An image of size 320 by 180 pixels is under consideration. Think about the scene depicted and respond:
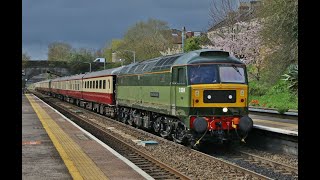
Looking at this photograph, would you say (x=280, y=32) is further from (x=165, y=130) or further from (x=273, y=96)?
(x=273, y=96)

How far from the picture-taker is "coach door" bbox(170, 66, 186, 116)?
14258mm

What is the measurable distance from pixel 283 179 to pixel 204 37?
46.7 metres

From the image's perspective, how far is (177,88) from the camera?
48.3 feet

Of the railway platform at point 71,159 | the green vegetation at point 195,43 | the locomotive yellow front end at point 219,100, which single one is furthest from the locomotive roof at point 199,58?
the green vegetation at point 195,43

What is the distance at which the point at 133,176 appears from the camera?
9.30 meters

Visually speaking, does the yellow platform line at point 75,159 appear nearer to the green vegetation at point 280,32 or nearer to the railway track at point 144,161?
the railway track at point 144,161

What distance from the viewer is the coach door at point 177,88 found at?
46.8 ft

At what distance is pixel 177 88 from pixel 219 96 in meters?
1.49

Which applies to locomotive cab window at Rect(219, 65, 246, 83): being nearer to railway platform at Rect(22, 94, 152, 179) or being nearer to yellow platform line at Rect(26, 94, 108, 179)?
railway platform at Rect(22, 94, 152, 179)

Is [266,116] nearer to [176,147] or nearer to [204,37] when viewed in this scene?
[176,147]

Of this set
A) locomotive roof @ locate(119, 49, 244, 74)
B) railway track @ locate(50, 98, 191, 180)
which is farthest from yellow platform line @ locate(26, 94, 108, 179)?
locomotive roof @ locate(119, 49, 244, 74)

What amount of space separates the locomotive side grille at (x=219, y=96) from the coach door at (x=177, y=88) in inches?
29.1

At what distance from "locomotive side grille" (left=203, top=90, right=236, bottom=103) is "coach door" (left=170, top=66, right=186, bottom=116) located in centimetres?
74
